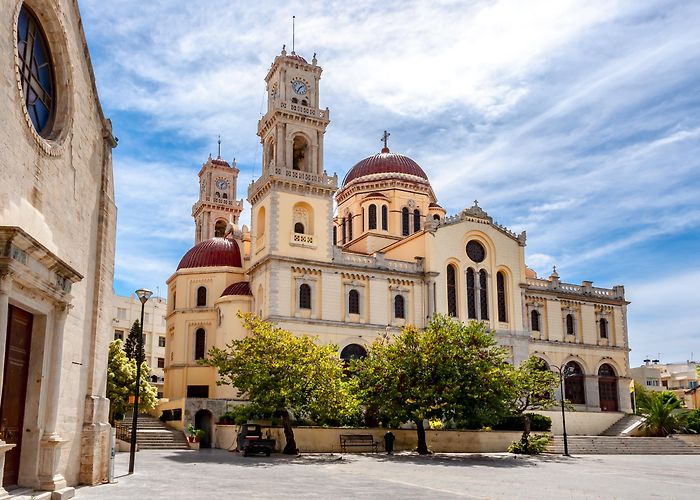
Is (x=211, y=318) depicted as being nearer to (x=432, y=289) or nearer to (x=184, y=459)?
(x=432, y=289)

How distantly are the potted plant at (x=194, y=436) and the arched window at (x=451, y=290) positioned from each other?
1911 cm

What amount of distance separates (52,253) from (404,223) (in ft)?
151

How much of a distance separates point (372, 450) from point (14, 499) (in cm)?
2537

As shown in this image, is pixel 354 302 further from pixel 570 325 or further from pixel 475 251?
pixel 570 325

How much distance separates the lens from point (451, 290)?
5188cm

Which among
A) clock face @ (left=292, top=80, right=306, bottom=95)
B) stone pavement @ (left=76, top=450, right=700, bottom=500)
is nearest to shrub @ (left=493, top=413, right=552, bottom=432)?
stone pavement @ (left=76, top=450, right=700, bottom=500)

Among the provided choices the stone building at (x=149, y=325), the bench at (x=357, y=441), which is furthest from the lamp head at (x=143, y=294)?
the stone building at (x=149, y=325)

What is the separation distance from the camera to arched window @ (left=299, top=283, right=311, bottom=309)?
4634 cm

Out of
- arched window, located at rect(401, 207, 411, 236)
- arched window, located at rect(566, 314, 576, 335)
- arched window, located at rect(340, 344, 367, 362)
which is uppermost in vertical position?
arched window, located at rect(401, 207, 411, 236)

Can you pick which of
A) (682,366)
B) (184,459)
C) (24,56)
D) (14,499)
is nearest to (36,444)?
(14,499)

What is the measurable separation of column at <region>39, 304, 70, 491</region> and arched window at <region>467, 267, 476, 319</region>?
1509 inches

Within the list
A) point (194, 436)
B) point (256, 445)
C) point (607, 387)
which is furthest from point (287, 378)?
point (607, 387)

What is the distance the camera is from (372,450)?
3738cm

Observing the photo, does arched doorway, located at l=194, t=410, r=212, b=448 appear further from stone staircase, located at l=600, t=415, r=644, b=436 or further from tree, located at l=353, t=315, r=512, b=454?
stone staircase, located at l=600, t=415, r=644, b=436
